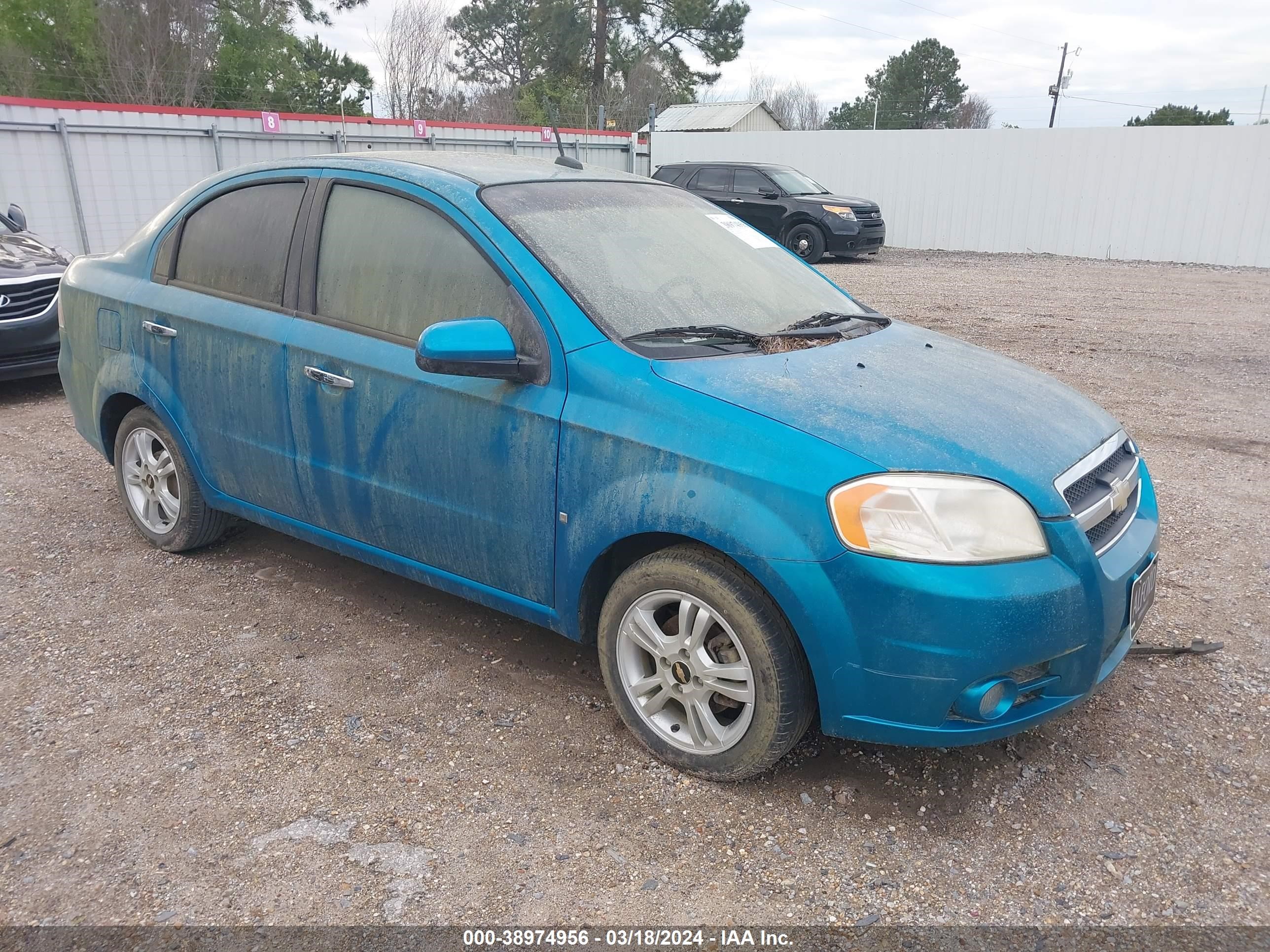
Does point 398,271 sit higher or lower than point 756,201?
higher

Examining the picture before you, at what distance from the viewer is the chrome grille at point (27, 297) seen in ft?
22.8

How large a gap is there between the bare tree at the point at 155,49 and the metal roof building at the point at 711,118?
14331 millimetres

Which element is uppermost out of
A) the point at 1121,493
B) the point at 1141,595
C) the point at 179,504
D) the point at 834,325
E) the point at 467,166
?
the point at 467,166

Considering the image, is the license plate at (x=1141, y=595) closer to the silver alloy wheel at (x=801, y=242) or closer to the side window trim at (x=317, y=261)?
the side window trim at (x=317, y=261)

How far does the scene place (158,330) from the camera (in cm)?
394

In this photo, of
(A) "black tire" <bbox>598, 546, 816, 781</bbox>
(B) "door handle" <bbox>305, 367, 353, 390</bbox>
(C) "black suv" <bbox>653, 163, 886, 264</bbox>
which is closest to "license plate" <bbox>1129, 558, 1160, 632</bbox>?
(A) "black tire" <bbox>598, 546, 816, 781</bbox>

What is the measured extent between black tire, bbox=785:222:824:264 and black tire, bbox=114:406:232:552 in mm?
13792

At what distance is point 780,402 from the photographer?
2.63m

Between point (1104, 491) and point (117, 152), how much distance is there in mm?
15644

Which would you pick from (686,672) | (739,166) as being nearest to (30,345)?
(686,672)

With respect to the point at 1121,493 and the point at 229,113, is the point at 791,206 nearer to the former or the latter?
the point at 229,113

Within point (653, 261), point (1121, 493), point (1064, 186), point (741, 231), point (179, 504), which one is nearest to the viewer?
point (1121, 493)

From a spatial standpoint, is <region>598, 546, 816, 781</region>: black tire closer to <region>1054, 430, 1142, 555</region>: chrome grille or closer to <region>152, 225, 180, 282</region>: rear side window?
<region>1054, 430, 1142, 555</region>: chrome grille

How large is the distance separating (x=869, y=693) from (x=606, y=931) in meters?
0.86
